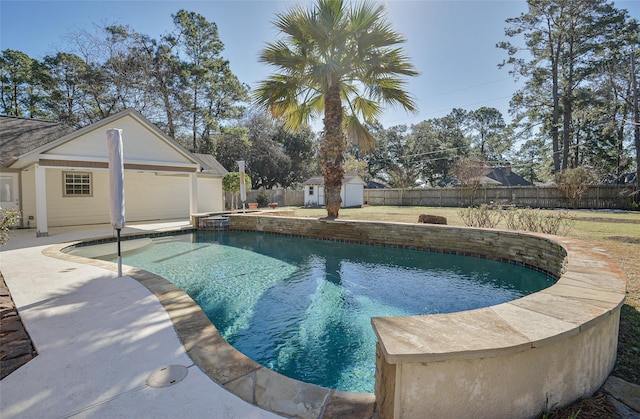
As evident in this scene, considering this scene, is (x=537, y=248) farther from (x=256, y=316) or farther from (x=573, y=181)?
(x=573, y=181)

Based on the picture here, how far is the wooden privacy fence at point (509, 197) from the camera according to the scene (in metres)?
19.3

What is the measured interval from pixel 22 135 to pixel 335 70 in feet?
39.2

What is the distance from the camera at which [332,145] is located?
9.79 meters

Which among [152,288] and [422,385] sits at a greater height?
[422,385]

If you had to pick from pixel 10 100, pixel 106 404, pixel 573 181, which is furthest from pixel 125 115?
pixel 573 181

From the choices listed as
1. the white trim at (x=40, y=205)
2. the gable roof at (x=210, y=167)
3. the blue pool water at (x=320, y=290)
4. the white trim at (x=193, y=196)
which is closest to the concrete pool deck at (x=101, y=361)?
the blue pool water at (x=320, y=290)

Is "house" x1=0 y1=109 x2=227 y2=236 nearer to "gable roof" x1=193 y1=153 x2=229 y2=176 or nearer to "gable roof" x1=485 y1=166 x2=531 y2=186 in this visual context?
"gable roof" x1=193 y1=153 x2=229 y2=176

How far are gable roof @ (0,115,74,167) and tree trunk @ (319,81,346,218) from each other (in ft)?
31.0

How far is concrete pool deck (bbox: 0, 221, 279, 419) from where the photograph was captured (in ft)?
6.26

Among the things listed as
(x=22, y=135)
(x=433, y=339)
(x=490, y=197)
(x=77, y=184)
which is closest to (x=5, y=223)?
(x=433, y=339)

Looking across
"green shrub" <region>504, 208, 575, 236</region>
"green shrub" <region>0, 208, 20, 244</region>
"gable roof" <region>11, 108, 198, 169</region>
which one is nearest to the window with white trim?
"gable roof" <region>11, 108, 198, 169</region>

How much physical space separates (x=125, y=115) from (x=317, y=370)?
1222cm

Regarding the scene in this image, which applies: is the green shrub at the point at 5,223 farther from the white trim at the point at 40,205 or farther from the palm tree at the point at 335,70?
the palm tree at the point at 335,70

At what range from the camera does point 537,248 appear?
6348mm
